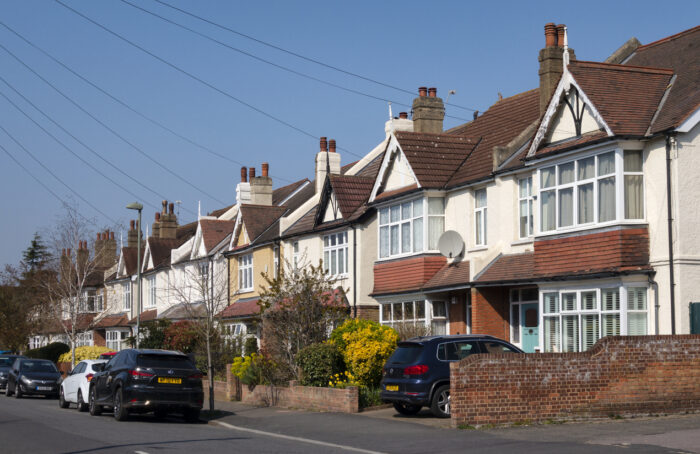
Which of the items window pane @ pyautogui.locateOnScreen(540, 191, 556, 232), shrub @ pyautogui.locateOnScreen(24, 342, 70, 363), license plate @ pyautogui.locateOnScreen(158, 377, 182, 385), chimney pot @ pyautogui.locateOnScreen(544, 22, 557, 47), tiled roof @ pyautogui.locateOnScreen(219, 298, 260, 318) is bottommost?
shrub @ pyautogui.locateOnScreen(24, 342, 70, 363)

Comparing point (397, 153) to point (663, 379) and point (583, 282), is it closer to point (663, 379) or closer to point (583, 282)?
point (583, 282)

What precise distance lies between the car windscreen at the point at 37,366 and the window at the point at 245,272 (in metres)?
11.4

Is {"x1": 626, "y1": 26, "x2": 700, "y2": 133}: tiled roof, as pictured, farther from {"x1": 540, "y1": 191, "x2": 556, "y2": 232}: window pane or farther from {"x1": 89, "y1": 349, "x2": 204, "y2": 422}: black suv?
{"x1": 89, "y1": 349, "x2": 204, "y2": 422}: black suv

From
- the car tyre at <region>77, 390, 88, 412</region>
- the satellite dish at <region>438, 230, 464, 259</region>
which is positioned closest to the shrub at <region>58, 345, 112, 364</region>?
the car tyre at <region>77, 390, 88, 412</region>

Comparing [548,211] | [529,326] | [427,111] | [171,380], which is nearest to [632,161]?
[548,211]

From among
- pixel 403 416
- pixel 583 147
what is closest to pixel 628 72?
pixel 583 147

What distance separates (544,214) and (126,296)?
44937 millimetres

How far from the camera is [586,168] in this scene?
20.7 meters

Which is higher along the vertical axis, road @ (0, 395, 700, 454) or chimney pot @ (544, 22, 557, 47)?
chimney pot @ (544, 22, 557, 47)

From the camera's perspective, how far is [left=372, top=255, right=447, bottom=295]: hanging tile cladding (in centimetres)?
2720

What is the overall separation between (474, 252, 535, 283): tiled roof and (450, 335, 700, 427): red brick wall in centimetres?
551

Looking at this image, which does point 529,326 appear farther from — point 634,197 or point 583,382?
point 583,382

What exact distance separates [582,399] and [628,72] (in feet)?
30.1

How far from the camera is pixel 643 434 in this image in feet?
48.0
